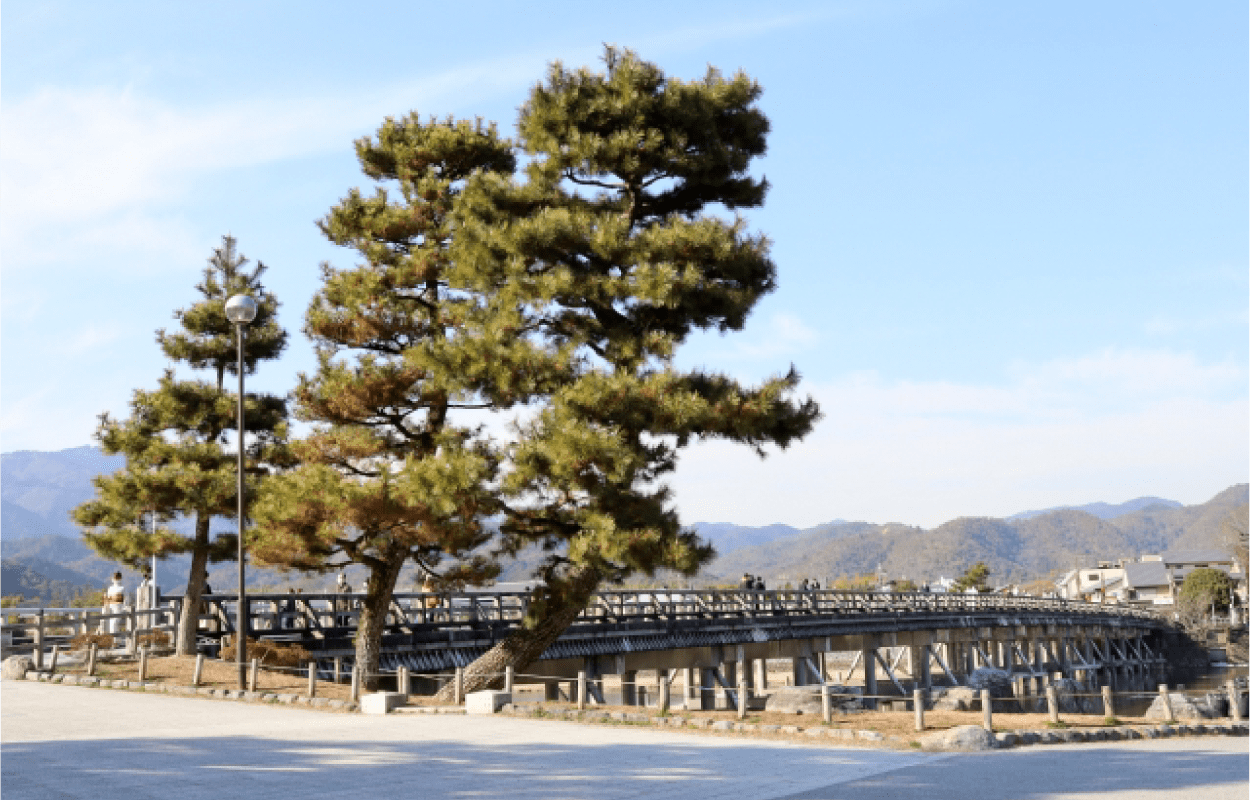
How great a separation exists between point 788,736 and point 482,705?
5244mm

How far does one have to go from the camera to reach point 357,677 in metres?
20.0

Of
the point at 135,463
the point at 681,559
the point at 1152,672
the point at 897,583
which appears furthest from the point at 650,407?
the point at 897,583

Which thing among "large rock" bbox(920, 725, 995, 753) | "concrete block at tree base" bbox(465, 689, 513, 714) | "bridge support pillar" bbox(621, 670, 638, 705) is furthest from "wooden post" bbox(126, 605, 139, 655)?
"large rock" bbox(920, 725, 995, 753)

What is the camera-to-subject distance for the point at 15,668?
2381 centimetres

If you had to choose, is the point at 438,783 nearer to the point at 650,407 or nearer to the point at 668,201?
the point at 650,407

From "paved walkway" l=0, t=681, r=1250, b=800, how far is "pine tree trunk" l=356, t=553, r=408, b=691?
4.62m

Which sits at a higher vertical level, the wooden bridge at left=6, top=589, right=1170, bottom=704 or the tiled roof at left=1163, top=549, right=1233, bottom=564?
the tiled roof at left=1163, top=549, right=1233, bottom=564

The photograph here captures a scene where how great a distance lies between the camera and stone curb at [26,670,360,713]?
19.1 metres

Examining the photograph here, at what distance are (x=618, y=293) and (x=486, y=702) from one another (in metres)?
7.18

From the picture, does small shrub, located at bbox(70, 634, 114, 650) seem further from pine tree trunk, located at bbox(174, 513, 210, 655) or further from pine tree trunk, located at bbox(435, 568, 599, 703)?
pine tree trunk, located at bbox(435, 568, 599, 703)

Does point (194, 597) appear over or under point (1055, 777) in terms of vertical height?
over

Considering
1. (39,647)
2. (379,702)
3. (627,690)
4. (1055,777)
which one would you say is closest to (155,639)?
(39,647)

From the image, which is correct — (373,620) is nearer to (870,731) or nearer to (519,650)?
(519,650)

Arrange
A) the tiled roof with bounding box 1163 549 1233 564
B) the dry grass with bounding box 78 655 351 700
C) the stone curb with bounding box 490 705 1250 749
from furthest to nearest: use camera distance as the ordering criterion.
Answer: the tiled roof with bounding box 1163 549 1233 564
the dry grass with bounding box 78 655 351 700
the stone curb with bounding box 490 705 1250 749
